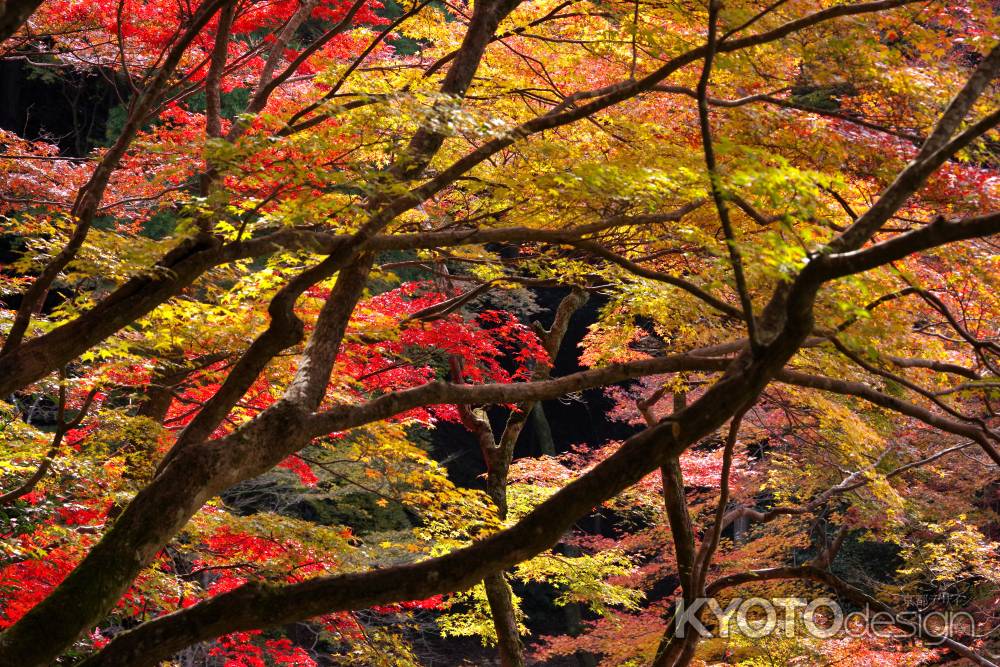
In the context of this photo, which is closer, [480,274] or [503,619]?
[480,274]

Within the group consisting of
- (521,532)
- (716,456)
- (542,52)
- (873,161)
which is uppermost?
(716,456)

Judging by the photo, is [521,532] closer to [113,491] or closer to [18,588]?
→ [113,491]

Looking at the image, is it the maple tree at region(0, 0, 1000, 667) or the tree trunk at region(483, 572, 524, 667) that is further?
the tree trunk at region(483, 572, 524, 667)

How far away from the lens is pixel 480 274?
5.95 m

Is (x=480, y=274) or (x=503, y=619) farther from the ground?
(x=480, y=274)

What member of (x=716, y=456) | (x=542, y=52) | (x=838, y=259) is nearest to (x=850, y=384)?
(x=838, y=259)

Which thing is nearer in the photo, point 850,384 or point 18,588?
point 850,384

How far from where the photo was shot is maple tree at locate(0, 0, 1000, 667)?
3137mm

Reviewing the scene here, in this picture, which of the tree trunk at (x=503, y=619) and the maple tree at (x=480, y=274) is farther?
the tree trunk at (x=503, y=619)

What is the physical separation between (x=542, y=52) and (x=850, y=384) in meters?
3.27

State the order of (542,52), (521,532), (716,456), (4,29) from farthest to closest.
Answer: (716,456)
(542,52)
(521,532)
(4,29)

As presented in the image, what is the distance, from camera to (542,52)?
19.0ft

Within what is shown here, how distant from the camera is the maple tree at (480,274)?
10.3ft

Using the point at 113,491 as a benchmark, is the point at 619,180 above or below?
above
